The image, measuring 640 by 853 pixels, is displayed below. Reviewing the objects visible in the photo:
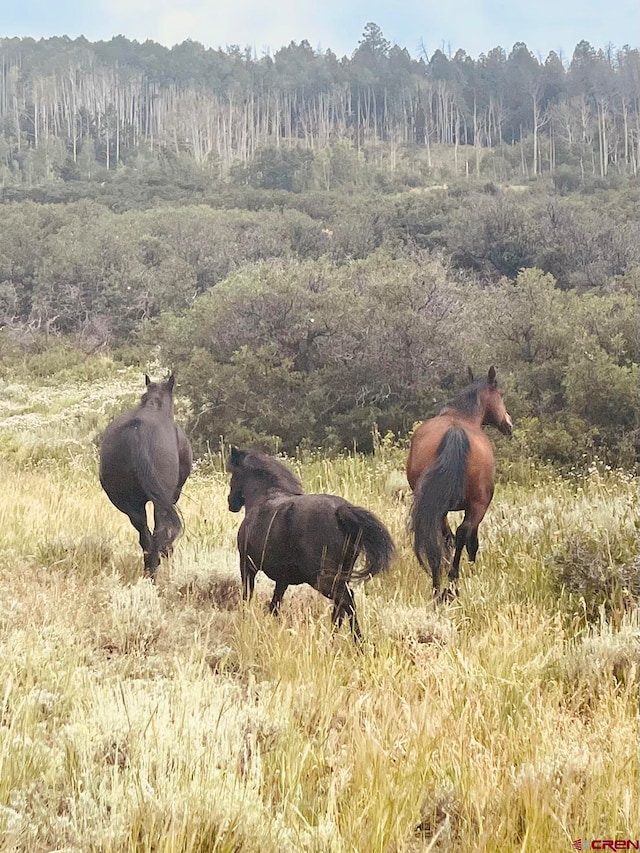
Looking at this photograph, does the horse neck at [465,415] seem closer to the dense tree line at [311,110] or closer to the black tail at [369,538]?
the black tail at [369,538]

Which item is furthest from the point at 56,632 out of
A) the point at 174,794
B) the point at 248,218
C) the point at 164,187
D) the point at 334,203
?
the point at 164,187

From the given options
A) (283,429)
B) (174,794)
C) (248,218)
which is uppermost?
(248,218)

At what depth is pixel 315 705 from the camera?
10.9 feet

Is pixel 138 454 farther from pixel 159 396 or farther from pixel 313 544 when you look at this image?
pixel 313 544

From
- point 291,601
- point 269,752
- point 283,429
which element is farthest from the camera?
point 283,429

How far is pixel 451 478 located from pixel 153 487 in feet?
6.50

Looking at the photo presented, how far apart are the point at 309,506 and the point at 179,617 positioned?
3.00ft

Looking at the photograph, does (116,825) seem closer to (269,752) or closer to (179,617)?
(269,752)

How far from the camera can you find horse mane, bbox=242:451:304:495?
4.97 metres

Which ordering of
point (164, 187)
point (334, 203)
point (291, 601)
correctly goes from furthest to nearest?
point (164, 187)
point (334, 203)
point (291, 601)

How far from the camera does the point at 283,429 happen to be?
492 inches

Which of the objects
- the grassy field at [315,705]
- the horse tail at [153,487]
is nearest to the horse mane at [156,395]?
the horse tail at [153,487]

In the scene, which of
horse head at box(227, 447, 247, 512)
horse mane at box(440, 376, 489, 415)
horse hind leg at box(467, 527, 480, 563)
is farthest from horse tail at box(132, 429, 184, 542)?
Answer: horse mane at box(440, 376, 489, 415)

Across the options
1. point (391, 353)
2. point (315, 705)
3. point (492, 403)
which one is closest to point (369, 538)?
point (315, 705)
